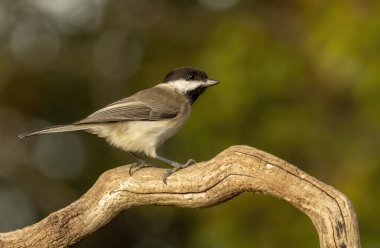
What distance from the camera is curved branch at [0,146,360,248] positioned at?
3.89 m

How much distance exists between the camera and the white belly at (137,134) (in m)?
5.67

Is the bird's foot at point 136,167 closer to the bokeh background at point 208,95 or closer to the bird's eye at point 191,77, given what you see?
the bird's eye at point 191,77

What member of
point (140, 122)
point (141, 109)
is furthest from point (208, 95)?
point (140, 122)

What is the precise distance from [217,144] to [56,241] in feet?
11.7

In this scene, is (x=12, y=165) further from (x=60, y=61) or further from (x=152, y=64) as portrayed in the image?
(x=152, y=64)

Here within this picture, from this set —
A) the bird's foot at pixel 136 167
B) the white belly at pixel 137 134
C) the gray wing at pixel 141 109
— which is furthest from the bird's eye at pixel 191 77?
the bird's foot at pixel 136 167

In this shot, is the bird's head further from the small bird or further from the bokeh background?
the bokeh background

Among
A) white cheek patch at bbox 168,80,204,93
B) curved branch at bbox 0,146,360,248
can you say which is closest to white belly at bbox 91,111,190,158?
white cheek patch at bbox 168,80,204,93

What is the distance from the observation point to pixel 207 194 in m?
4.24

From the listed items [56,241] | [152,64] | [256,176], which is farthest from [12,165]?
[256,176]

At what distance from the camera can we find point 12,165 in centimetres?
920

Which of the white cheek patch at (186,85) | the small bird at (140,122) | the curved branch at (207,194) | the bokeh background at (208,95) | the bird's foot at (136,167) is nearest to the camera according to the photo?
the curved branch at (207,194)

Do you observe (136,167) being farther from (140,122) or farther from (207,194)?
(140,122)

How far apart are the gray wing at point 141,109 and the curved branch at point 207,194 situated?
1.03m
